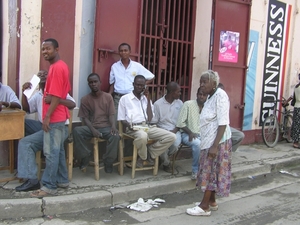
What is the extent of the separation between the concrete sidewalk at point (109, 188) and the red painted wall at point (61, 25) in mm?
1649

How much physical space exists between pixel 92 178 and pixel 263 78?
4.93 metres

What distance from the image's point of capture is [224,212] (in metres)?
4.39

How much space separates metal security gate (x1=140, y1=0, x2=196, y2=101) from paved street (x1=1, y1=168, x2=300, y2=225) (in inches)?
91.1

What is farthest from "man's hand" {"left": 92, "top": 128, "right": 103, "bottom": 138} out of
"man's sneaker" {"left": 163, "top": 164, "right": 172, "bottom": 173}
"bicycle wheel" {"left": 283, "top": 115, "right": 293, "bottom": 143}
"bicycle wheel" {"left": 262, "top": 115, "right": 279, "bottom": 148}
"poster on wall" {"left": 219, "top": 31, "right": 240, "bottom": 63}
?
"bicycle wheel" {"left": 283, "top": 115, "right": 293, "bottom": 143}

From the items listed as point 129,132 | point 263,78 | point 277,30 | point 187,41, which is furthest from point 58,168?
point 277,30

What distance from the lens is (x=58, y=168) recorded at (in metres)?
4.46

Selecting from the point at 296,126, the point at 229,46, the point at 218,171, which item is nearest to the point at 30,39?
the point at 218,171

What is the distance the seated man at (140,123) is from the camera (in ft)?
16.6

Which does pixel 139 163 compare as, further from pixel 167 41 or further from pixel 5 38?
pixel 5 38

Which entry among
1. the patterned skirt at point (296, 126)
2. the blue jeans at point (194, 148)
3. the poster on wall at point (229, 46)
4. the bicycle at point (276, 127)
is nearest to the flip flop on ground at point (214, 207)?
the blue jeans at point (194, 148)

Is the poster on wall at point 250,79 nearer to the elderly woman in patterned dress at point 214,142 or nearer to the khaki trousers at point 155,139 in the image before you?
the khaki trousers at point 155,139

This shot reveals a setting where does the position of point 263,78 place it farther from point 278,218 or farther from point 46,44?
point 46,44

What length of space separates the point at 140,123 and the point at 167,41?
1.92 m

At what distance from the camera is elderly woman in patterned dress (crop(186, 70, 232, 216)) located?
3.92m
